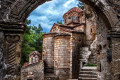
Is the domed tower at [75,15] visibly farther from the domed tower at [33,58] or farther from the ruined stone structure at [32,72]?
the ruined stone structure at [32,72]

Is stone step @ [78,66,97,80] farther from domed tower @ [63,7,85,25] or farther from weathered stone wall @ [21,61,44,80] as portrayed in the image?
domed tower @ [63,7,85,25]

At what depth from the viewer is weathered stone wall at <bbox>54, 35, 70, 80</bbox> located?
11406mm

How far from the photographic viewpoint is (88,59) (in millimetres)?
10555

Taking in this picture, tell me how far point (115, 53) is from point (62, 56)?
29.5 ft

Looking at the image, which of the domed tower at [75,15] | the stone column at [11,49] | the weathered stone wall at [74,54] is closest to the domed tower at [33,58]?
the weathered stone wall at [74,54]

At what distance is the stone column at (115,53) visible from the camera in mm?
2758

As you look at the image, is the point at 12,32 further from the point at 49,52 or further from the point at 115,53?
the point at 49,52

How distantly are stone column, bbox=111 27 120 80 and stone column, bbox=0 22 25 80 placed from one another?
191 centimetres

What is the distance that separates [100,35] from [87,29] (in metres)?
10.7

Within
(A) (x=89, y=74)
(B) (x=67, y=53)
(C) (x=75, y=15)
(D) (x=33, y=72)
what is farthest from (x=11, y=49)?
(C) (x=75, y=15)

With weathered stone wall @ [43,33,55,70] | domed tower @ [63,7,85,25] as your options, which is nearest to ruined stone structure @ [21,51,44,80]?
weathered stone wall @ [43,33,55,70]

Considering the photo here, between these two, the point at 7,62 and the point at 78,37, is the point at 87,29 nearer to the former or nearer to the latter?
the point at 78,37

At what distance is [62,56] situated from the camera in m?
11.6

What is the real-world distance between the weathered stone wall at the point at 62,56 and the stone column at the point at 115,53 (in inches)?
350
